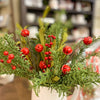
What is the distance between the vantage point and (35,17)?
9.05 feet

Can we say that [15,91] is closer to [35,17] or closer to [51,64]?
[51,64]

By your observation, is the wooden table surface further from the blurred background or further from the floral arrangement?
the floral arrangement

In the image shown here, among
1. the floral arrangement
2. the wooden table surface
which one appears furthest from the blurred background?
the floral arrangement

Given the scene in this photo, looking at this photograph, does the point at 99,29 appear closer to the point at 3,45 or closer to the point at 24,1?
the point at 24,1

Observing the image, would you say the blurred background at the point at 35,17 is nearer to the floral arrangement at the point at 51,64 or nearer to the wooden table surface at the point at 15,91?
the wooden table surface at the point at 15,91

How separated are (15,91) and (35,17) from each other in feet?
7.37

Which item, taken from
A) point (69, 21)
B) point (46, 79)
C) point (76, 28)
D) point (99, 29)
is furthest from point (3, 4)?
point (99, 29)

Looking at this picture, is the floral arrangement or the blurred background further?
the blurred background

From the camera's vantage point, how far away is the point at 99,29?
157 inches

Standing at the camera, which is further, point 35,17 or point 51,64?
point 35,17

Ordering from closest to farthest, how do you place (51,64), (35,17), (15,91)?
(51,64)
(15,91)
(35,17)

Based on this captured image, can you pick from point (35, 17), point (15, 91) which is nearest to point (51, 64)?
point (15, 91)

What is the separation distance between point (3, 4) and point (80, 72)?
255 centimetres

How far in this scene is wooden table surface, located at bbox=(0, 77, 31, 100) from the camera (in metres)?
0.65
